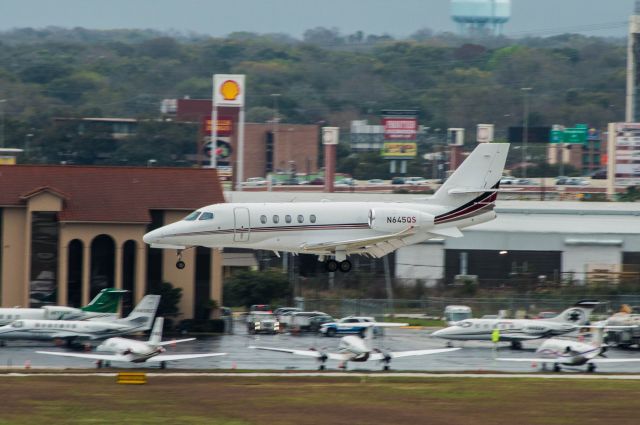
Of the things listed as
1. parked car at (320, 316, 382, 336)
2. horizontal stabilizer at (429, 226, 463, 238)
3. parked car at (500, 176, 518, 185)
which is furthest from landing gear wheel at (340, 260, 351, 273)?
parked car at (500, 176, 518, 185)

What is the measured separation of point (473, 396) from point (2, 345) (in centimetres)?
3131

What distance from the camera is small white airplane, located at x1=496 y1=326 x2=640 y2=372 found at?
65.5 m

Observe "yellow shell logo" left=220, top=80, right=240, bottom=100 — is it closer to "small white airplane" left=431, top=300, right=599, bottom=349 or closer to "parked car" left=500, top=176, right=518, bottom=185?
"small white airplane" left=431, top=300, right=599, bottom=349

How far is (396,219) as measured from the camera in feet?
213

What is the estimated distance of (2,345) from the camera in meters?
74.1

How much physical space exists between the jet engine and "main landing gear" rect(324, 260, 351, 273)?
2.25m

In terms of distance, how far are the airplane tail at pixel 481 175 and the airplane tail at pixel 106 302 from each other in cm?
2140

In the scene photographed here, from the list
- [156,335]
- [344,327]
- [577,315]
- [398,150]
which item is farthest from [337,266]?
[398,150]

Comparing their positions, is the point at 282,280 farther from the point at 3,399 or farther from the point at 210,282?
the point at 3,399

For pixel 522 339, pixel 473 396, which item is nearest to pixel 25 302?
pixel 522 339

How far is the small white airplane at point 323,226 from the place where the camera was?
64.1 meters

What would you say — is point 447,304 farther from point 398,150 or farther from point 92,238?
point 398,150

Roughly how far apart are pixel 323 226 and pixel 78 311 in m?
19.9

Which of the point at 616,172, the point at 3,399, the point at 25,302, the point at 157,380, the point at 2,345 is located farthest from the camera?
the point at 616,172
